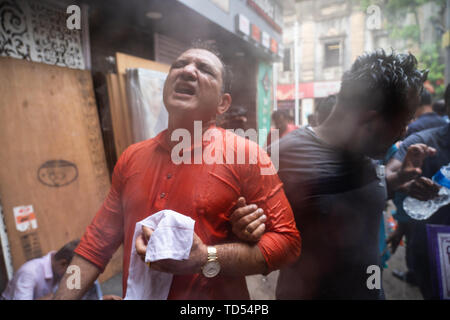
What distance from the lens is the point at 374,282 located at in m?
1.18

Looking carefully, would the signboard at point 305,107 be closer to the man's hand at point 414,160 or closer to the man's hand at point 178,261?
the man's hand at point 414,160

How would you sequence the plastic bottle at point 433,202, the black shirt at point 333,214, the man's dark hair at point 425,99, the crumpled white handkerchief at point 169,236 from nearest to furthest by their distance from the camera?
1. the crumpled white handkerchief at point 169,236
2. the black shirt at point 333,214
3. the plastic bottle at point 433,202
4. the man's dark hair at point 425,99

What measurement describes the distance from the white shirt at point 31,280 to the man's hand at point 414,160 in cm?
246

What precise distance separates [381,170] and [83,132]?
155 cm

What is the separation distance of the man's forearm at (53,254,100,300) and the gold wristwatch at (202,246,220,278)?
0.50 m

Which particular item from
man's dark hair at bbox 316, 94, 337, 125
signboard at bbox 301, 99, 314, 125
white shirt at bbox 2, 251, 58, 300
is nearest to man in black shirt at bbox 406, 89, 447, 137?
man's dark hair at bbox 316, 94, 337, 125

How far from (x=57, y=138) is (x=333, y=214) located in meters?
1.33

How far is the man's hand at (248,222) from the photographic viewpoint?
78cm

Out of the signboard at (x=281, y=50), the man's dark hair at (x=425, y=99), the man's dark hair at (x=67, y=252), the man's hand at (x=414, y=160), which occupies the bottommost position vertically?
the man's dark hair at (x=67, y=252)

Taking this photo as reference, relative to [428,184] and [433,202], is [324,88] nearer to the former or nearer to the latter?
[428,184]

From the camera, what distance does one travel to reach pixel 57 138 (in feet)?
3.80

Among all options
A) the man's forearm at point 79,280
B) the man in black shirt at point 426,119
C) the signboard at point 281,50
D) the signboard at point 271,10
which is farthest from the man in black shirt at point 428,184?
the man's forearm at point 79,280

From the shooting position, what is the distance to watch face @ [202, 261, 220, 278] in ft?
2.58
